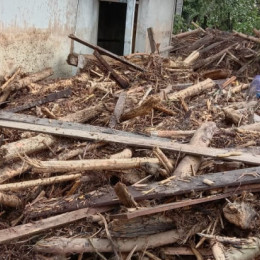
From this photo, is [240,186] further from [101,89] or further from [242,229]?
[101,89]

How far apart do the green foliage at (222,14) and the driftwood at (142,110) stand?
10.7 metres

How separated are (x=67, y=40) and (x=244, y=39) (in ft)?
17.4

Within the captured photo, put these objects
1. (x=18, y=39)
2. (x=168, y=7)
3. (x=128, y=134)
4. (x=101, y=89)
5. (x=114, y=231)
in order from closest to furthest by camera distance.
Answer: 1. (x=114, y=231)
2. (x=128, y=134)
3. (x=101, y=89)
4. (x=18, y=39)
5. (x=168, y=7)

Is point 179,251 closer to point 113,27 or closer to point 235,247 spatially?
point 235,247

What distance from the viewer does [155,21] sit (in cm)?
1027

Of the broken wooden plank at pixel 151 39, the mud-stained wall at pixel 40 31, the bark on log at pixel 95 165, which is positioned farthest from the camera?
the broken wooden plank at pixel 151 39

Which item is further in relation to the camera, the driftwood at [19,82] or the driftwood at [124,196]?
the driftwood at [19,82]

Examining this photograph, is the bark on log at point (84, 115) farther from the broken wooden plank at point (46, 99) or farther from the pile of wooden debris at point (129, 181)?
the broken wooden plank at point (46, 99)

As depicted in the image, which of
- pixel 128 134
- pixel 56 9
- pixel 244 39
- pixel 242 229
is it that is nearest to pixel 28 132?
pixel 128 134

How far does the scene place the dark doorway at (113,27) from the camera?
11.7 m

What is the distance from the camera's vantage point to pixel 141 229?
3.34 meters

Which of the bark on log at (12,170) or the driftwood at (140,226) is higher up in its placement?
the bark on log at (12,170)

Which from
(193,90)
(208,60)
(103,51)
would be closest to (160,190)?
(193,90)

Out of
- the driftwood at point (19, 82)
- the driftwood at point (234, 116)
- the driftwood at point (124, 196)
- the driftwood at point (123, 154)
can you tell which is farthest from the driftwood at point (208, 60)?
the driftwood at point (124, 196)
